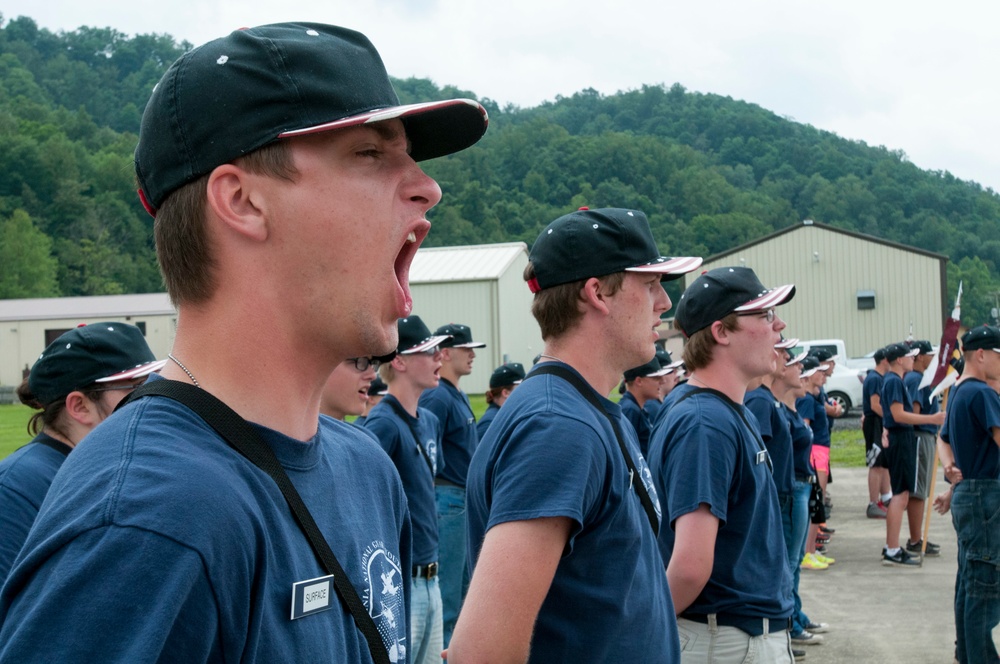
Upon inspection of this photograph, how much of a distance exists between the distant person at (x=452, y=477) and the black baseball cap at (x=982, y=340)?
13.4ft

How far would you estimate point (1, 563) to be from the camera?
3143 mm

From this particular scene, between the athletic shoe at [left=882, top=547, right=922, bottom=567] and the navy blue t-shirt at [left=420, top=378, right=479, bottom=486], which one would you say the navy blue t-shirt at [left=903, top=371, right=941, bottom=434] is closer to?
the athletic shoe at [left=882, top=547, right=922, bottom=567]

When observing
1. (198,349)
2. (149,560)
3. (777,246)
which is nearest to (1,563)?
(198,349)

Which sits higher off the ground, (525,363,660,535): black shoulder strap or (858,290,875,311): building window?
(858,290,875,311): building window

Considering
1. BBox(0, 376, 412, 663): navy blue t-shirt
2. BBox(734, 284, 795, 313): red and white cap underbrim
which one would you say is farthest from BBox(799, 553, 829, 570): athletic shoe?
BBox(0, 376, 412, 663): navy blue t-shirt

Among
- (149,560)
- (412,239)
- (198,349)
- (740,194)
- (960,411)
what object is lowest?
(960,411)

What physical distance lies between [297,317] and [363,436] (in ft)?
1.42

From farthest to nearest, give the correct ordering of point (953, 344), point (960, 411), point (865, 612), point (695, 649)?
point (953, 344), point (865, 612), point (960, 411), point (695, 649)

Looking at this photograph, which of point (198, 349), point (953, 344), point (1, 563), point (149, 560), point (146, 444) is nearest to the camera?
point (149, 560)

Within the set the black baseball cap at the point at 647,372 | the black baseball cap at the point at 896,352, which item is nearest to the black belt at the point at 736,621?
the black baseball cap at the point at 647,372

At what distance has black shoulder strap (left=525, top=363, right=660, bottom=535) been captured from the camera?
9.54 ft

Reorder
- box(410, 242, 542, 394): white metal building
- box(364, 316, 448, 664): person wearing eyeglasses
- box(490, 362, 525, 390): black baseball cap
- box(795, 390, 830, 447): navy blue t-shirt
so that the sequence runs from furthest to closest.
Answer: box(410, 242, 542, 394): white metal building < box(795, 390, 830, 447): navy blue t-shirt < box(490, 362, 525, 390): black baseball cap < box(364, 316, 448, 664): person wearing eyeglasses

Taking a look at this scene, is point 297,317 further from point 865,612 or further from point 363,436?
point 865,612

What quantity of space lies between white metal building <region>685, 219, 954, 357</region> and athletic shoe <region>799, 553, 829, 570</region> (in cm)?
3119
